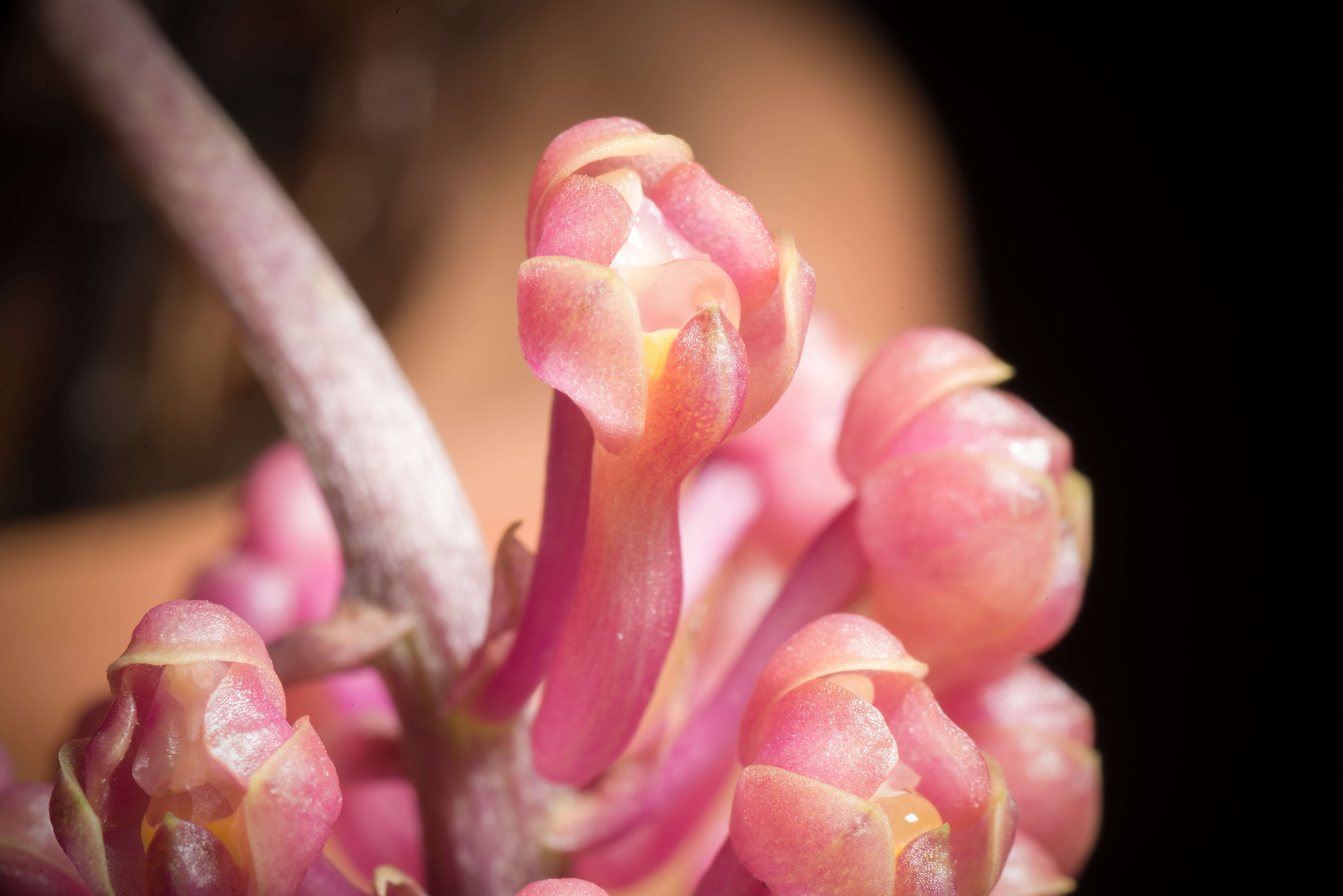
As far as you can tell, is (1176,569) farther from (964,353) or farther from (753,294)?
(753,294)

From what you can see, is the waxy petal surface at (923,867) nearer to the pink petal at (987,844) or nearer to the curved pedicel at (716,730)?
the pink petal at (987,844)

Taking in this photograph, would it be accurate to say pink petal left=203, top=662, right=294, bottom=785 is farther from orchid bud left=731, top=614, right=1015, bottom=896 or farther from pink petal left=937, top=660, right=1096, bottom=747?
pink petal left=937, top=660, right=1096, bottom=747

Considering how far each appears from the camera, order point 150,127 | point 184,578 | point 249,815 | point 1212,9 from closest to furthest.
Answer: point 249,815 < point 150,127 < point 184,578 < point 1212,9

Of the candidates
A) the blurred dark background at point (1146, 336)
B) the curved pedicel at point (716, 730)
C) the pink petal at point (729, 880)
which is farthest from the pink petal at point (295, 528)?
the blurred dark background at point (1146, 336)

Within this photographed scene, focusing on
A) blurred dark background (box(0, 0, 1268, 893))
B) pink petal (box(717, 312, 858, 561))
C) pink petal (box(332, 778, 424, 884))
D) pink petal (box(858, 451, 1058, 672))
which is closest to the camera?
pink petal (box(858, 451, 1058, 672))

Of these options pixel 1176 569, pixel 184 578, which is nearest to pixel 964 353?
pixel 184 578

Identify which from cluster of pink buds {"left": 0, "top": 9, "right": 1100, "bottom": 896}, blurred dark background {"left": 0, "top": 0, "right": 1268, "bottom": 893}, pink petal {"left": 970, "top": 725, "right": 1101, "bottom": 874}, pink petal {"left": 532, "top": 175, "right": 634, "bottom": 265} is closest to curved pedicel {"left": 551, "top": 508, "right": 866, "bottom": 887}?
cluster of pink buds {"left": 0, "top": 9, "right": 1100, "bottom": 896}

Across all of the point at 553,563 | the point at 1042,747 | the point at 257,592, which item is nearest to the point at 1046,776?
the point at 1042,747
